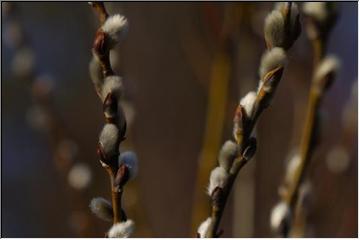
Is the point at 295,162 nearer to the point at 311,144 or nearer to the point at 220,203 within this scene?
the point at 311,144

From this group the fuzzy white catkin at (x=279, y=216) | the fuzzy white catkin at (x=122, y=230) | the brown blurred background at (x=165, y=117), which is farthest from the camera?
the brown blurred background at (x=165, y=117)

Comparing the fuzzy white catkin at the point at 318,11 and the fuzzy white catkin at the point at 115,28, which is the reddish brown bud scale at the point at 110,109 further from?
the fuzzy white catkin at the point at 318,11

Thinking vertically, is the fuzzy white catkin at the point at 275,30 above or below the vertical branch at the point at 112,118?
above

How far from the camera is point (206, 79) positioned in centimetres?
160

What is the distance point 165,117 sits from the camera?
270 cm

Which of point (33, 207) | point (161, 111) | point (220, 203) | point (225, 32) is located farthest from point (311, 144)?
point (33, 207)

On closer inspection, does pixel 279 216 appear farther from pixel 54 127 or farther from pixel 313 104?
pixel 54 127

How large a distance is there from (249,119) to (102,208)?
0.17 m

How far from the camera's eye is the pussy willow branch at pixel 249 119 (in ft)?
1.87

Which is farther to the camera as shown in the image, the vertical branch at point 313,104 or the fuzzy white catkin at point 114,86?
the vertical branch at point 313,104

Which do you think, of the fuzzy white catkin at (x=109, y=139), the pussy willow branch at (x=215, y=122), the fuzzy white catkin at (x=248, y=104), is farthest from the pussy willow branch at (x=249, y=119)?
the pussy willow branch at (x=215, y=122)

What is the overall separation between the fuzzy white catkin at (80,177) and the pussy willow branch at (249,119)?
441mm

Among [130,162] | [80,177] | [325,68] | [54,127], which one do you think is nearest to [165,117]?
[54,127]

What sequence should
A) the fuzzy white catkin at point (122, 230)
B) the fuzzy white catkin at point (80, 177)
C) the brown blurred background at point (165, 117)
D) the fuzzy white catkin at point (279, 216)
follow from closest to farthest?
the fuzzy white catkin at point (122, 230), the fuzzy white catkin at point (279, 216), the fuzzy white catkin at point (80, 177), the brown blurred background at point (165, 117)
